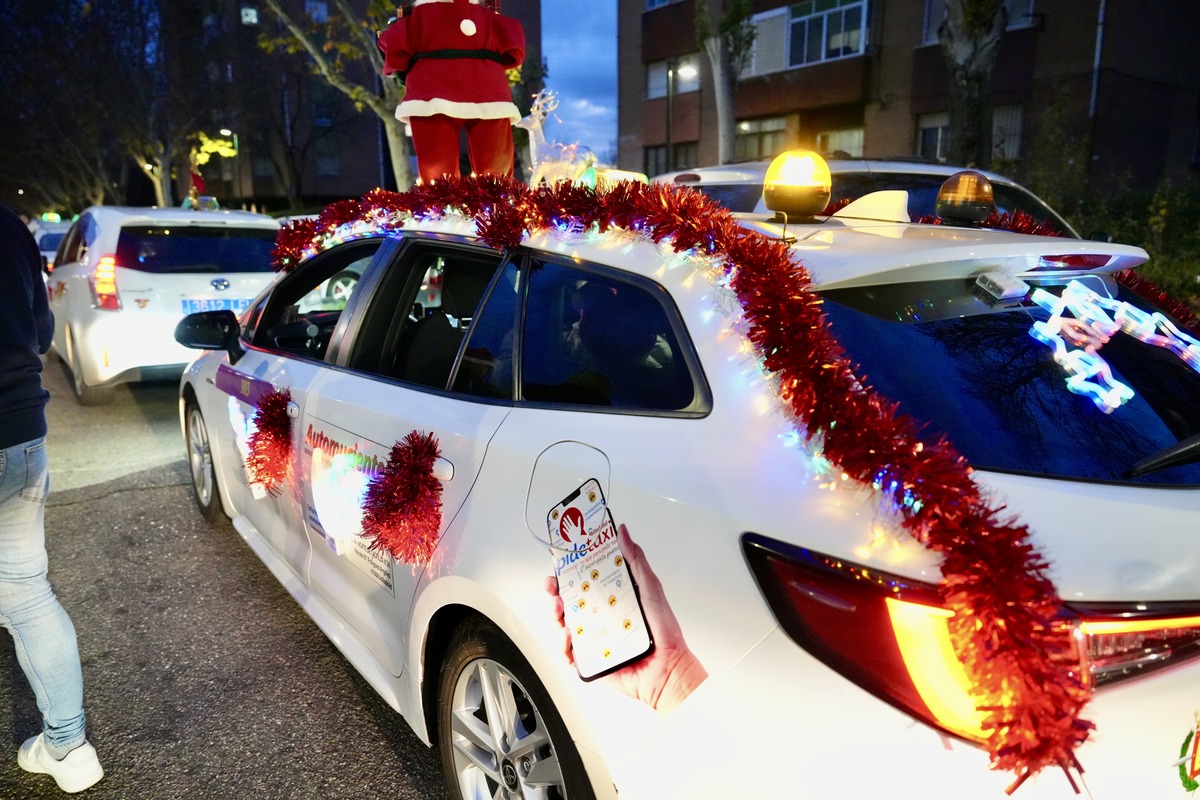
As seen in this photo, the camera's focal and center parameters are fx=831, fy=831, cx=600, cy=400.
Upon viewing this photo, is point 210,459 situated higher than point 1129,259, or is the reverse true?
point 1129,259

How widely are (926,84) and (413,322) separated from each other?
20895 mm

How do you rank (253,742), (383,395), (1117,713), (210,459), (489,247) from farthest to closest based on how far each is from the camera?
(210,459)
(253,742)
(383,395)
(489,247)
(1117,713)

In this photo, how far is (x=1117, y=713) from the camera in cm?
120

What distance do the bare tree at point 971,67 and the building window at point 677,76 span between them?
54.7 feet

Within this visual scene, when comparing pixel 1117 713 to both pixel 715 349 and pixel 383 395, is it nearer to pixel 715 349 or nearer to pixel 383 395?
pixel 715 349

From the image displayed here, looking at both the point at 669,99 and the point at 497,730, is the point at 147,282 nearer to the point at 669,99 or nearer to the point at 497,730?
the point at 497,730

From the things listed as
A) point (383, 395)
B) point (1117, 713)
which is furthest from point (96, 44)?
point (1117, 713)

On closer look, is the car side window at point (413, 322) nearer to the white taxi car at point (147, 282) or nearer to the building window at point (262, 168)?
the white taxi car at point (147, 282)

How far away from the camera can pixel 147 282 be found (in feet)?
21.9

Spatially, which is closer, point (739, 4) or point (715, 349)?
point (715, 349)

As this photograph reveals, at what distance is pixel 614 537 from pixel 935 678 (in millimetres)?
622

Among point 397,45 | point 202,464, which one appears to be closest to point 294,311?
point 202,464

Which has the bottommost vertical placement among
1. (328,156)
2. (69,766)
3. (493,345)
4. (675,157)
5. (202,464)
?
(69,766)

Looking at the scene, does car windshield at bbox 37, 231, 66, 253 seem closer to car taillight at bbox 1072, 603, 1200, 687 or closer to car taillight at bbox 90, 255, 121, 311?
car taillight at bbox 90, 255, 121, 311
